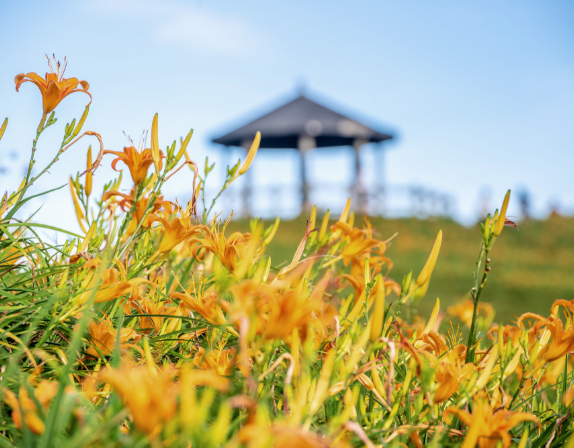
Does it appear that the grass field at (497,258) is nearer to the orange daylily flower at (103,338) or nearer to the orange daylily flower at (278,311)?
the orange daylily flower at (103,338)

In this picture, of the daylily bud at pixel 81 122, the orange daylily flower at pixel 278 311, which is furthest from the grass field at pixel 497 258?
the orange daylily flower at pixel 278 311

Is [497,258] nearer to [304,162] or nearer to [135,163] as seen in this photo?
[304,162]

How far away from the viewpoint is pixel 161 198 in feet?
3.05

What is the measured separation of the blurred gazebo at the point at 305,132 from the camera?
13945 mm

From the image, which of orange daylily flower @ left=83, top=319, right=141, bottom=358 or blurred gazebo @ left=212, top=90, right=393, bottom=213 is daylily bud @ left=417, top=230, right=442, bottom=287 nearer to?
orange daylily flower @ left=83, top=319, right=141, bottom=358

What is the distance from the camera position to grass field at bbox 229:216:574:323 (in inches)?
268

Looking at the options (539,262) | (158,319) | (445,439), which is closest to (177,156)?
(158,319)

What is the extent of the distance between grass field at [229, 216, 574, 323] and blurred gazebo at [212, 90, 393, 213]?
3.11 meters

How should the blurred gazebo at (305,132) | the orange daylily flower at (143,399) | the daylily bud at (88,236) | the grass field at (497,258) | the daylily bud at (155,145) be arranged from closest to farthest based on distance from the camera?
the orange daylily flower at (143,399), the daylily bud at (155,145), the daylily bud at (88,236), the grass field at (497,258), the blurred gazebo at (305,132)

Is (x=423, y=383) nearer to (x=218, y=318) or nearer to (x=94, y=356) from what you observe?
(x=218, y=318)

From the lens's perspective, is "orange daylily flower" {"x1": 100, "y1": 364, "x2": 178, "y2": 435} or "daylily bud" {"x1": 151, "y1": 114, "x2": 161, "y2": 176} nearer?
"orange daylily flower" {"x1": 100, "y1": 364, "x2": 178, "y2": 435}

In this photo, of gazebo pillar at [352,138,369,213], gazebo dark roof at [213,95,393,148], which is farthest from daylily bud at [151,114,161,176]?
gazebo dark roof at [213,95,393,148]

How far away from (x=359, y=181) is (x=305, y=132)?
239cm

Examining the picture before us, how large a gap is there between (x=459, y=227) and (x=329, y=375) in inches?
454
